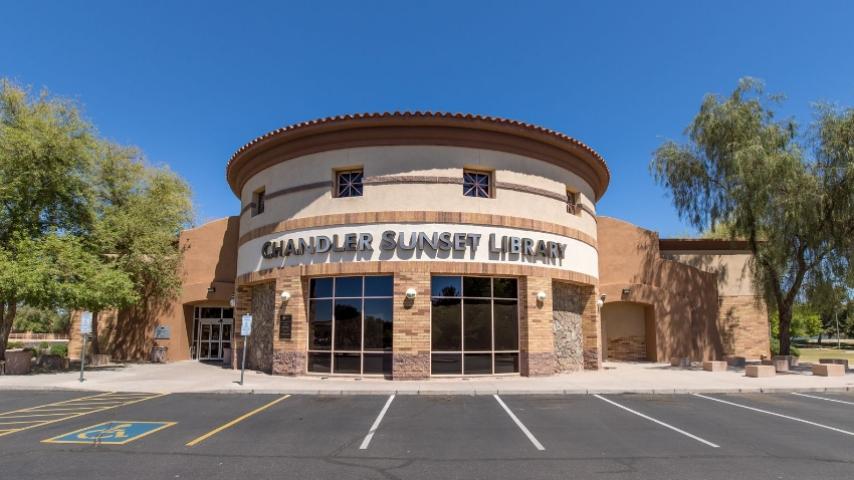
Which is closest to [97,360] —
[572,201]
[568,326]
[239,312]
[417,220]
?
Result: [239,312]

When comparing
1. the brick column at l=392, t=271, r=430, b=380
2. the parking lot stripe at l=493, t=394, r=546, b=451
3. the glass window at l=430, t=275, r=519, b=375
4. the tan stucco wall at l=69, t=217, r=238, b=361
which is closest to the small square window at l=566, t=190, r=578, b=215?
the glass window at l=430, t=275, r=519, b=375

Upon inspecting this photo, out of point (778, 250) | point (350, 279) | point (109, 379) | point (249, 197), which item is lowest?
point (109, 379)

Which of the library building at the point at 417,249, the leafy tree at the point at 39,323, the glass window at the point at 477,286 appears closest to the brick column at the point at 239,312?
the library building at the point at 417,249

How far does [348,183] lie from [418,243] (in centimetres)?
327

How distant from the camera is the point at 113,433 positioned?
8.64m

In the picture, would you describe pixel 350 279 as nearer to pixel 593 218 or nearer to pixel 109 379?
pixel 109 379

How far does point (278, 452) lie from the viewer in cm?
748

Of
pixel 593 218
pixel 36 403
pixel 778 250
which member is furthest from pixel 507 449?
pixel 778 250

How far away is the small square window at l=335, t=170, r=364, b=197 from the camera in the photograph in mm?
17266

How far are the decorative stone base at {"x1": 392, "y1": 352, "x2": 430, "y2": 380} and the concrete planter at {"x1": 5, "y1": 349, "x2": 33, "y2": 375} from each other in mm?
13051

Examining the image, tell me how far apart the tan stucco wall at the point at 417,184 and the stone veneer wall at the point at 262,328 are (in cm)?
258

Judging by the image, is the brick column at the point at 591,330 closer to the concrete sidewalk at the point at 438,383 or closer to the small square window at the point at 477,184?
the concrete sidewalk at the point at 438,383

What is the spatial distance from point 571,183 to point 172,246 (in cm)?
1767

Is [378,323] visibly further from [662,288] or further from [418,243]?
[662,288]
